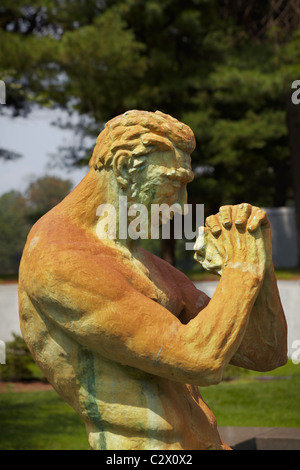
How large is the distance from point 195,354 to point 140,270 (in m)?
0.41

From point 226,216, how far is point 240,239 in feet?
0.30

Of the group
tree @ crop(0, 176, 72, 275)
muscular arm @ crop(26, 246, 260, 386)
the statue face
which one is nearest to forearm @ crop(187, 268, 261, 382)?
muscular arm @ crop(26, 246, 260, 386)

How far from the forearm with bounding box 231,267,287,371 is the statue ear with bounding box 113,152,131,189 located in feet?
2.06

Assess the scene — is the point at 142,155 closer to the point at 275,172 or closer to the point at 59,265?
the point at 59,265

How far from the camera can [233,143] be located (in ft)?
44.6

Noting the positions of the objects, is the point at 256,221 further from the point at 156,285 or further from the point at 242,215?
the point at 156,285

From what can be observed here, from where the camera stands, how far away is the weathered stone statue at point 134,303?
218cm

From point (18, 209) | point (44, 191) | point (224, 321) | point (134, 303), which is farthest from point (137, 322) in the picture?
point (44, 191)

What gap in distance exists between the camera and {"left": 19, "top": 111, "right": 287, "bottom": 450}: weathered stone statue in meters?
2.18

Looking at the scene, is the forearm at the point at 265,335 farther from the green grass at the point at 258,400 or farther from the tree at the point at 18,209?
the tree at the point at 18,209

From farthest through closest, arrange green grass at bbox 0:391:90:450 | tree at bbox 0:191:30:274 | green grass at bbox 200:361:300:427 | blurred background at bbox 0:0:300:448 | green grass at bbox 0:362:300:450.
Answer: tree at bbox 0:191:30:274 → blurred background at bbox 0:0:300:448 → green grass at bbox 200:361:300:427 → green grass at bbox 0:362:300:450 → green grass at bbox 0:391:90:450

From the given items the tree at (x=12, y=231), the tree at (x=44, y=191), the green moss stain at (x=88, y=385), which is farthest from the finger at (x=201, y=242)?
the tree at (x=44, y=191)

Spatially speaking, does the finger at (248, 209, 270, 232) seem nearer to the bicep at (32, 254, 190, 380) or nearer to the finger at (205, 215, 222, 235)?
the finger at (205, 215, 222, 235)

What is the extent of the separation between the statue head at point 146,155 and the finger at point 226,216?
0.59 feet
